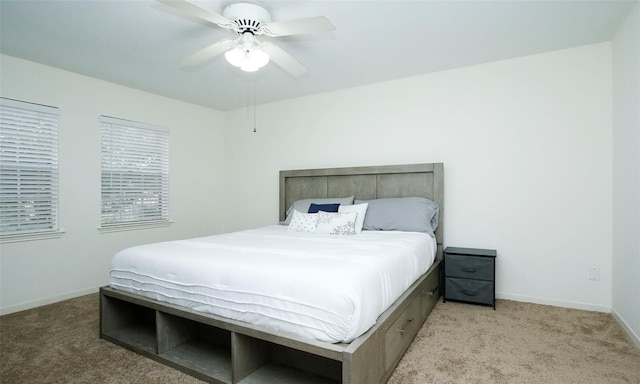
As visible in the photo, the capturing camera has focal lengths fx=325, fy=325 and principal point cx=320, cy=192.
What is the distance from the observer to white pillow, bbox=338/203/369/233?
3305mm

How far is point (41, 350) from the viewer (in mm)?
2271

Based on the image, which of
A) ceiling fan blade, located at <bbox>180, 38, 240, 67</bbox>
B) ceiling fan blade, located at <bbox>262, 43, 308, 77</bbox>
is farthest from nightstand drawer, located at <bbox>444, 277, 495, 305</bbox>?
ceiling fan blade, located at <bbox>180, 38, 240, 67</bbox>

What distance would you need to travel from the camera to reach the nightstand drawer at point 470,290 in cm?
298

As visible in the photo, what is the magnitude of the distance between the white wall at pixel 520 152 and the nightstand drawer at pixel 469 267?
1.26 feet

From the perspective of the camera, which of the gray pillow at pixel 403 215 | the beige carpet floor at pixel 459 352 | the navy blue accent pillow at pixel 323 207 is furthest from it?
the navy blue accent pillow at pixel 323 207

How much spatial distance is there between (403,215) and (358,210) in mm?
458

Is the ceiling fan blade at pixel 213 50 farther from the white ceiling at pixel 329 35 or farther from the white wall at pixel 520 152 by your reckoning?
the white wall at pixel 520 152

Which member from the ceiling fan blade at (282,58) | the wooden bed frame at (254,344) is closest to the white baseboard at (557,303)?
the wooden bed frame at (254,344)

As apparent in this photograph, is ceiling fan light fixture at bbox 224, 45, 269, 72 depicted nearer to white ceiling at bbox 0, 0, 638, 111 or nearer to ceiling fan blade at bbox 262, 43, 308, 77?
ceiling fan blade at bbox 262, 43, 308, 77

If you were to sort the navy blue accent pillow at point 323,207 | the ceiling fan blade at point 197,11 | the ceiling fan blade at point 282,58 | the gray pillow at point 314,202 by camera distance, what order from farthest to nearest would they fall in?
the gray pillow at point 314,202 < the navy blue accent pillow at point 323,207 < the ceiling fan blade at point 282,58 < the ceiling fan blade at point 197,11

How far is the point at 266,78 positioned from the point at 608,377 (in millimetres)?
3765

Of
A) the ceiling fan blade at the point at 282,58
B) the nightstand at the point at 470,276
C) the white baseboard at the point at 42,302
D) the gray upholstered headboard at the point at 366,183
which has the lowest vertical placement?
the white baseboard at the point at 42,302

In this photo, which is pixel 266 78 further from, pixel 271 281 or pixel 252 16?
pixel 271 281

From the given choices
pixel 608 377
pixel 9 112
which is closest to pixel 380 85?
pixel 608 377
